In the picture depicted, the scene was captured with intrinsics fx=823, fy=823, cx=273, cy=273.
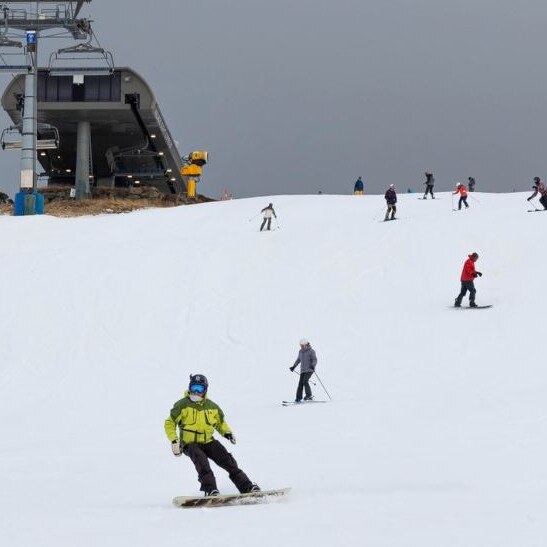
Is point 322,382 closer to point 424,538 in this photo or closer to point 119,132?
point 424,538

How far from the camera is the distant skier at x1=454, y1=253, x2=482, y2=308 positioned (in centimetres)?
1952

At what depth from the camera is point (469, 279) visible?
64.7 ft

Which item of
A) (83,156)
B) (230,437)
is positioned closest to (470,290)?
(230,437)

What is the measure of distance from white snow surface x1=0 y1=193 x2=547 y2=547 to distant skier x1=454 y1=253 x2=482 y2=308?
321 mm

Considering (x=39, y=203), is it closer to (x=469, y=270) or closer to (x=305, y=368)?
(x=469, y=270)

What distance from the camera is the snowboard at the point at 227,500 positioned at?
24.6 ft

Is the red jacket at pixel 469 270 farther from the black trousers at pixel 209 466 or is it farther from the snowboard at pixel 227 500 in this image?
the snowboard at pixel 227 500

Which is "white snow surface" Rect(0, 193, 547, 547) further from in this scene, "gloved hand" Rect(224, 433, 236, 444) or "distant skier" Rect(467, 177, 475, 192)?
"distant skier" Rect(467, 177, 475, 192)

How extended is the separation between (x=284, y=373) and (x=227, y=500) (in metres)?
9.50

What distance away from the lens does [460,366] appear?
52.0 ft

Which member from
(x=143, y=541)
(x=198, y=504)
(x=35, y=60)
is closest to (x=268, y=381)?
(x=198, y=504)

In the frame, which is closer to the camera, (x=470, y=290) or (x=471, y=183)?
(x=470, y=290)

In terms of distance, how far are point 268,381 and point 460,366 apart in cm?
377

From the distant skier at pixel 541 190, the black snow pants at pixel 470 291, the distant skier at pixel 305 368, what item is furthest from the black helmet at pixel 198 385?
the distant skier at pixel 541 190
